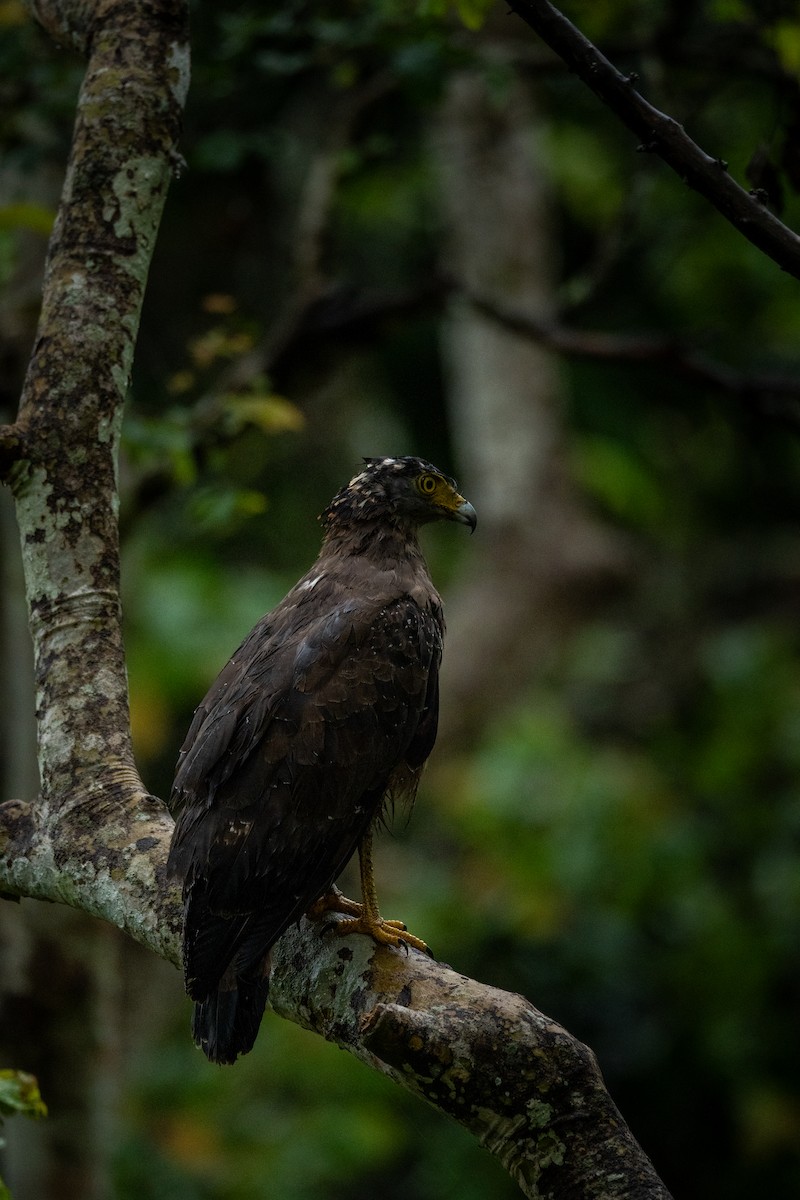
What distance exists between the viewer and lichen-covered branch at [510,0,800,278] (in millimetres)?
2766

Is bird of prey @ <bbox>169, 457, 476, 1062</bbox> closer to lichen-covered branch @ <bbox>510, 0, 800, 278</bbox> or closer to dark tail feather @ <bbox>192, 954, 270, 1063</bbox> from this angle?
dark tail feather @ <bbox>192, 954, 270, 1063</bbox>

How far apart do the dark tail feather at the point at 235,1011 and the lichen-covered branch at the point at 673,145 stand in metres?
1.87

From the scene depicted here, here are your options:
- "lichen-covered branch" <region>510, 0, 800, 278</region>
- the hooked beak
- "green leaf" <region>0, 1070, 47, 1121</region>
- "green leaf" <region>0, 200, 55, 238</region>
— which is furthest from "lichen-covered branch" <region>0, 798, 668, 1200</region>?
"green leaf" <region>0, 200, 55, 238</region>

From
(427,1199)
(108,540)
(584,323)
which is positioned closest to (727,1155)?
(427,1199)

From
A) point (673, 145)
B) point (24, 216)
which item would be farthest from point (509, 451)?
point (673, 145)

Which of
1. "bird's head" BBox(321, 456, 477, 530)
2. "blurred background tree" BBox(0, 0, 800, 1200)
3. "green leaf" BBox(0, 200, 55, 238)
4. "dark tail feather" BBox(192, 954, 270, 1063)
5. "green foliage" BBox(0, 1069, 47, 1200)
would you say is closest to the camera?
"green foliage" BBox(0, 1069, 47, 1200)

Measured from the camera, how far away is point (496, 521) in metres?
10.1

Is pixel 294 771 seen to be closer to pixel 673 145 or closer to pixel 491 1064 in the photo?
pixel 491 1064

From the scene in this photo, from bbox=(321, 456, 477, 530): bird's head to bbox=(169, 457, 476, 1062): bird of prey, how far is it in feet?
0.91

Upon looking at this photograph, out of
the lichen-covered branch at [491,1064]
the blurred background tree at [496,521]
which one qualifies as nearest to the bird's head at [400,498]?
the blurred background tree at [496,521]

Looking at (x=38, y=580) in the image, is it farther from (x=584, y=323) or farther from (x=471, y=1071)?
(x=584, y=323)

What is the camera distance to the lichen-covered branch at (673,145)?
109 inches

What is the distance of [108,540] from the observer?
3447 mm

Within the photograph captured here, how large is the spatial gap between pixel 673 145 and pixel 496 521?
7275 mm
